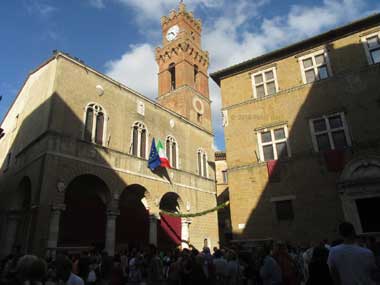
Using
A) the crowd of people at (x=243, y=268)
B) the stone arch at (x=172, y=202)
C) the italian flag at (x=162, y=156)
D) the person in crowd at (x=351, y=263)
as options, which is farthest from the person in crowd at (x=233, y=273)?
the stone arch at (x=172, y=202)

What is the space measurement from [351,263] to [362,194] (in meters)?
10.0

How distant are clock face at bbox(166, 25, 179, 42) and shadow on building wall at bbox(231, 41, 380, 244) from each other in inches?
982

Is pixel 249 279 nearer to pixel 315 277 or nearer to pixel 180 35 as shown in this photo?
pixel 315 277

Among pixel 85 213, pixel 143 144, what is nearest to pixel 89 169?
pixel 85 213

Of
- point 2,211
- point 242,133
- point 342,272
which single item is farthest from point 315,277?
point 2,211

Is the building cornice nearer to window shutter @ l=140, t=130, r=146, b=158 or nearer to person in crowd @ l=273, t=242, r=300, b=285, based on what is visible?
window shutter @ l=140, t=130, r=146, b=158

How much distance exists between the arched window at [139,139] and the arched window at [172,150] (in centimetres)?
251

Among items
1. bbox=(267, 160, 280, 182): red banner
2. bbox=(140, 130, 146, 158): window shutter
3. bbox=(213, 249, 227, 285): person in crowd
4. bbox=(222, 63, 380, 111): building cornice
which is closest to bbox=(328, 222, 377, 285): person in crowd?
bbox=(213, 249, 227, 285): person in crowd

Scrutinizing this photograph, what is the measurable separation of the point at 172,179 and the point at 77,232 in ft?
24.4

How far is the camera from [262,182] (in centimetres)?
1432

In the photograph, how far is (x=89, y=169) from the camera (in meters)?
15.5

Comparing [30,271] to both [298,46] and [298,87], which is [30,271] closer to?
[298,87]

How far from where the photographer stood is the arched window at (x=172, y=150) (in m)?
22.1

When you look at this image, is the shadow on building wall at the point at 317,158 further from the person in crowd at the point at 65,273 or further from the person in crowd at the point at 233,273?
the person in crowd at the point at 65,273
